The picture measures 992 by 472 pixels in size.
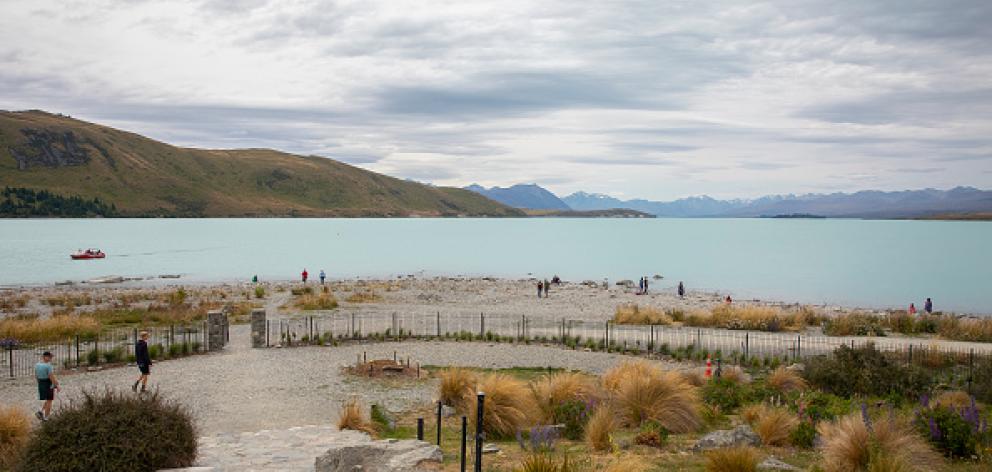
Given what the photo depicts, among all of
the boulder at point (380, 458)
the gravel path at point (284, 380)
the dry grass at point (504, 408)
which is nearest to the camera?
the boulder at point (380, 458)

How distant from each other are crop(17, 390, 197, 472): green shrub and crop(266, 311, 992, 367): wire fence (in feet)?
56.4

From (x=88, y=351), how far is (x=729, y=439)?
70.9 feet

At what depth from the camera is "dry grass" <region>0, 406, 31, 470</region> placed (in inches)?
432

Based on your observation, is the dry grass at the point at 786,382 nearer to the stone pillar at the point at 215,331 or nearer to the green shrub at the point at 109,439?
the green shrub at the point at 109,439

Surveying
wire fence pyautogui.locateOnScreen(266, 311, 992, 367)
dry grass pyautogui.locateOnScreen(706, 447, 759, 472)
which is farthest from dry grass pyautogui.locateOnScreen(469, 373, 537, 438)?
wire fence pyautogui.locateOnScreen(266, 311, 992, 367)

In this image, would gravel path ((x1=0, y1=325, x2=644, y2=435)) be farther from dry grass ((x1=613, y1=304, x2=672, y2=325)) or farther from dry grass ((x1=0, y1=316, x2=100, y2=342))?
dry grass ((x1=613, y1=304, x2=672, y2=325))

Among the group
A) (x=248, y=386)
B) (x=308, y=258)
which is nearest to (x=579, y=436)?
(x=248, y=386)

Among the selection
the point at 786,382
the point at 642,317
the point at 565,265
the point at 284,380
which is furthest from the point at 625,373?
the point at 565,265

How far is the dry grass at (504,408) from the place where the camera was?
12.7 meters

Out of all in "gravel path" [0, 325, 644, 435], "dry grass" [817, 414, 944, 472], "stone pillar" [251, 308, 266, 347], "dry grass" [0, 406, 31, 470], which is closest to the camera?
"dry grass" [817, 414, 944, 472]

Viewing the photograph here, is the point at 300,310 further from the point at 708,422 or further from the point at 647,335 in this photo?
the point at 708,422

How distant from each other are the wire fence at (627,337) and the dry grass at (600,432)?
1272 centimetres

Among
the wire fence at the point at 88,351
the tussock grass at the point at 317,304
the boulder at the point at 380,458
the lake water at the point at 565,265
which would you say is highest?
the boulder at the point at 380,458

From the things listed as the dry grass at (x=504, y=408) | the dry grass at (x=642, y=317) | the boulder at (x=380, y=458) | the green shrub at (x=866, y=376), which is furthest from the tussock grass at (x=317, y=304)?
the boulder at (x=380, y=458)
